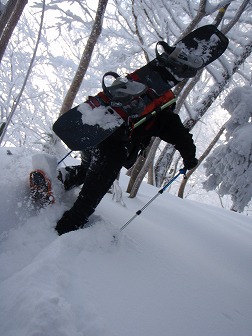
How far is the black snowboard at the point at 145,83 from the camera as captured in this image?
244cm

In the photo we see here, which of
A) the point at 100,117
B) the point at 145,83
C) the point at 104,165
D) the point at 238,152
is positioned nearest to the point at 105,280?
the point at 104,165

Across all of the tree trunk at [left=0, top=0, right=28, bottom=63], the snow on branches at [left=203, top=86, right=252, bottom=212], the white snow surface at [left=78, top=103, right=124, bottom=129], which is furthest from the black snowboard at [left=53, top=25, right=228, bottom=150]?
the tree trunk at [left=0, top=0, right=28, bottom=63]

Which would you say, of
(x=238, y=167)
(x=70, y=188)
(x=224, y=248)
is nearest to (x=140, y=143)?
(x=70, y=188)

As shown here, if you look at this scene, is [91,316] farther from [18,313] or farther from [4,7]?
[4,7]

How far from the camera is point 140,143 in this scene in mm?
2719

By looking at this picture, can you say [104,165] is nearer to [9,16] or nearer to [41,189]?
[41,189]

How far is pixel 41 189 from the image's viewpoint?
264 cm

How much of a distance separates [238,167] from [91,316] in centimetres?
458

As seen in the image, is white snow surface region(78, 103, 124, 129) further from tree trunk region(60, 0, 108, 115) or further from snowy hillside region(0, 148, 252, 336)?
tree trunk region(60, 0, 108, 115)

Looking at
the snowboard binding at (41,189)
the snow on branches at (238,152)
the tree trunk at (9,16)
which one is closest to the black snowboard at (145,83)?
the snowboard binding at (41,189)

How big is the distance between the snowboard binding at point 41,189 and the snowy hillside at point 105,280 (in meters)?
0.09

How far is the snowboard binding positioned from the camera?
2637 mm

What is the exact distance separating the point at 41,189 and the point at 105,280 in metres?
1.17

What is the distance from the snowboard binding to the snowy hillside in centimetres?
9
